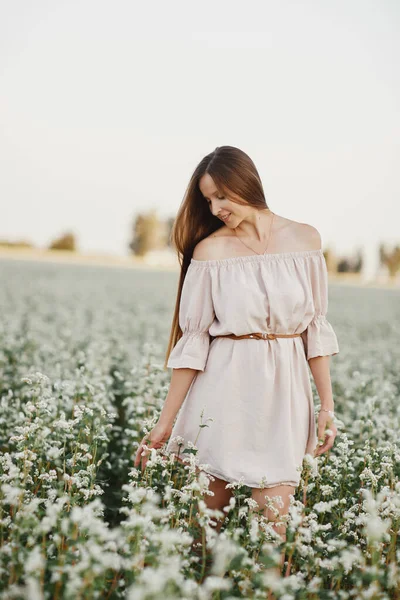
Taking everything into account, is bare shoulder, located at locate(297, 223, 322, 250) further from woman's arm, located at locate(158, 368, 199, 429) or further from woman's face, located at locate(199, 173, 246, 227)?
woman's arm, located at locate(158, 368, 199, 429)

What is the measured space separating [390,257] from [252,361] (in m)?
109

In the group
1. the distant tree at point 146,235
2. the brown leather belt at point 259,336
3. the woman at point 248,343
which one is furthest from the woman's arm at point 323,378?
the distant tree at point 146,235

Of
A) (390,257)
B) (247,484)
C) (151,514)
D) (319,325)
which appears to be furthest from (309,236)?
(390,257)

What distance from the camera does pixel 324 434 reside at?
3410 millimetres

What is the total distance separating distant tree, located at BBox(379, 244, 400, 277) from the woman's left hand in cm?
10726

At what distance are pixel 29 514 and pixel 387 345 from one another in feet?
36.1

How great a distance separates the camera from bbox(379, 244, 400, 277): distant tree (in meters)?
106

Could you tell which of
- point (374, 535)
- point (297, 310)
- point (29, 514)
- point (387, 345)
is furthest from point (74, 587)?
point (387, 345)

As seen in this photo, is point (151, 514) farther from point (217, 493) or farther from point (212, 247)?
point (212, 247)

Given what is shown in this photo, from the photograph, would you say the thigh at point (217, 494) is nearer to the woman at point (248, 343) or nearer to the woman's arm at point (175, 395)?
the woman at point (248, 343)

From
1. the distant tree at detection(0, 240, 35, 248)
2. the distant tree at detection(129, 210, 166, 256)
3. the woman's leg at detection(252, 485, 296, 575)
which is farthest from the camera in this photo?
the distant tree at detection(129, 210, 166, 256)

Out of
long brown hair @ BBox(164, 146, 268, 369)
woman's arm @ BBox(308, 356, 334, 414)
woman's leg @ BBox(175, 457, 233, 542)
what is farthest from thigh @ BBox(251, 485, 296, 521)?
long brown hair @ BBox(164, 146, 268, 369)

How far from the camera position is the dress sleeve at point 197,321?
11.3 feet

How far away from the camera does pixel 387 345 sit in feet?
41.2
